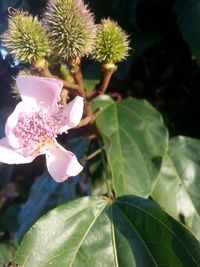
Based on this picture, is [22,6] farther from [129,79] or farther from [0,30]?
[129,79]

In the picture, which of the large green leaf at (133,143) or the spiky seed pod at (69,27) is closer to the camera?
the spiky seed pod at (69,27)

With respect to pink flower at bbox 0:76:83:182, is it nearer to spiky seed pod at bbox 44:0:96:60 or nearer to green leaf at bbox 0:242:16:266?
spiky seed pod at bbox 44:0:96:60

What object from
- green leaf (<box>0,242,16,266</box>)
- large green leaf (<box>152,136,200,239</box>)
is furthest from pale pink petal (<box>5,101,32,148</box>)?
green leaf (<box>0,242,16,266</box>)

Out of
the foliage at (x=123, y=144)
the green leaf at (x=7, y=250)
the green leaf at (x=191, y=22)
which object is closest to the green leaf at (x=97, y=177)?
the foliage at (x=123, y=144)

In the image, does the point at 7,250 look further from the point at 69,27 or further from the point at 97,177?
the point at 69,27

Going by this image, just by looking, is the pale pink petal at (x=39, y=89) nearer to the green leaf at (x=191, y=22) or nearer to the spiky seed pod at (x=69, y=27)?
the spiky seed pod at (x=69, y=27)

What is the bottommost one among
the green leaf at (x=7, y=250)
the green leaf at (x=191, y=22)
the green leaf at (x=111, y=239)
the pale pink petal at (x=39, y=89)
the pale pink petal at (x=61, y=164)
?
the green leaf at (x=7, y=250)

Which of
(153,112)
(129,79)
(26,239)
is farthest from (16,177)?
(26,239)
